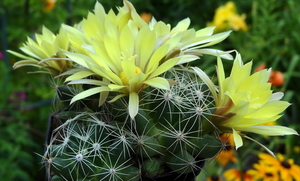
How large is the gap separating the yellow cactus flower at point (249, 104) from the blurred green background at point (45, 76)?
957mm

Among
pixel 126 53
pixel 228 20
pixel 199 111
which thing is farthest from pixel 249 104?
pixel 228 20

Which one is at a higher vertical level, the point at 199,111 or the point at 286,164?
the point at 199,111

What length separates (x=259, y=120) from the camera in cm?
48

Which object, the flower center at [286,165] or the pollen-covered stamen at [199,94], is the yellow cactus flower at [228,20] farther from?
the pollen-covered stamen at [199,94]

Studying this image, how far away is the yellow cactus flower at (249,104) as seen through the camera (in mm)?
491

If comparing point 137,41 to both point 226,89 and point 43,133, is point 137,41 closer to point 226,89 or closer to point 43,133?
point 226,89

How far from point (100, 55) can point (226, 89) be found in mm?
194

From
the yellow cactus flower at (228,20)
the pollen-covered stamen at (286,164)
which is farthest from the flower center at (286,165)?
the yellow cactus flower at (228,20)

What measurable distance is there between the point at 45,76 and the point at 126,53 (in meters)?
1.37

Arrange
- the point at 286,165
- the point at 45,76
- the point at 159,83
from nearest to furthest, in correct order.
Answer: the point at 159,83 < the point at 286,165 < the point at 45,76

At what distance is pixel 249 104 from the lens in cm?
50

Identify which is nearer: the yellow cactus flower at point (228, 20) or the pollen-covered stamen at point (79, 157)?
the pollen-covered stamen at point (79, 157)

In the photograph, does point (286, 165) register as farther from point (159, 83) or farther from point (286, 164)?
point (159, 83)

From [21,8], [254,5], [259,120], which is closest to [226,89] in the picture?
[259,120]
